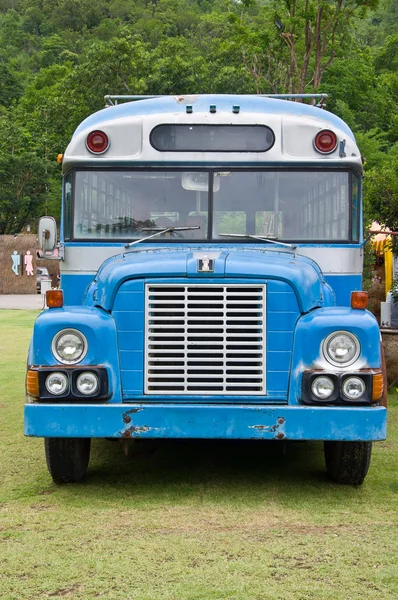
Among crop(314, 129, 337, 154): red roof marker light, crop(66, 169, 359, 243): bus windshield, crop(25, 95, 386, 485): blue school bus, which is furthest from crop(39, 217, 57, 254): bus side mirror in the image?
crop(314, 129, 337, 154): red roof marker light

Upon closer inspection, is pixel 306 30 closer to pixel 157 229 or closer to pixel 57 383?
pixel 157 229

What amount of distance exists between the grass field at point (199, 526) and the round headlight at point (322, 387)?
664mm

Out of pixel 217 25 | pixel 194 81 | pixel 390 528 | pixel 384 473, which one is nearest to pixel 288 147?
pixel 384 473

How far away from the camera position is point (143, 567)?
4770 millimetres

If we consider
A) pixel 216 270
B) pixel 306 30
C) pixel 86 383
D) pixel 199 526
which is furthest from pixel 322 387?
pixel 306 30

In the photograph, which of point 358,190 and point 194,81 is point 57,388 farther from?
point 194,81

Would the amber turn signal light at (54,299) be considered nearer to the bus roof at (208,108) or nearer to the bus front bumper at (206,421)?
the bus front bumper at (206,421)

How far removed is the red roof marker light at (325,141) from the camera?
7219 mm

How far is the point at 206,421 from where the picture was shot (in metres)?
6.08

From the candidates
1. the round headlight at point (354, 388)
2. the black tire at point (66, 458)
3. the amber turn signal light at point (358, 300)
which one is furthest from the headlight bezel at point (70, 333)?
the amber turn signal light at point (358, 300)

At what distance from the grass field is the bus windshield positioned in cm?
168

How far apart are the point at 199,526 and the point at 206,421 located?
71cm

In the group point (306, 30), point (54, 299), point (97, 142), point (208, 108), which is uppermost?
point (306, 30)

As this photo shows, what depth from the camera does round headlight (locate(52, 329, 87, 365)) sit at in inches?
244
